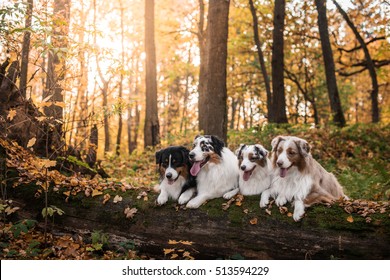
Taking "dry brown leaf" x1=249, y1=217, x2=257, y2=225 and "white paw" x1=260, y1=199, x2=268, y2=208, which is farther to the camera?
"white paw" x1=260, y1=199, x2=268, y2=208

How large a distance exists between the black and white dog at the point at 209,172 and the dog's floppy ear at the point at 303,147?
4.39 feet

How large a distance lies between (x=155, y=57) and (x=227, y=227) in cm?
1458

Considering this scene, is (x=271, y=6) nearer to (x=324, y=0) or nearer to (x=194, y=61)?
(x=324, y=0)

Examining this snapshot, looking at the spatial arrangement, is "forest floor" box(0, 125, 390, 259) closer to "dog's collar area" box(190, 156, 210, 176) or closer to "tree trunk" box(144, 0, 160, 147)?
"dog's collar area" box(190, 156, 210, 176)

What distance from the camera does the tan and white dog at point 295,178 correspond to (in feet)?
19.8

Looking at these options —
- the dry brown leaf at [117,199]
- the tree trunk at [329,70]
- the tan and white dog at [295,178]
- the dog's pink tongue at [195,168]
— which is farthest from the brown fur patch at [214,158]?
the tree trunk at [329,70]

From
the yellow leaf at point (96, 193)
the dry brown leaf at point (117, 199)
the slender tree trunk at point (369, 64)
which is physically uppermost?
the slender tree trunk at point (369, 64)

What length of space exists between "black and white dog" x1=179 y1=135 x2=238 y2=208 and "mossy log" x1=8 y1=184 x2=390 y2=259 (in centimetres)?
18

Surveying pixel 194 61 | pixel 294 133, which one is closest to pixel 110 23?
pixel 194 61

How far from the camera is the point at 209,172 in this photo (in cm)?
669

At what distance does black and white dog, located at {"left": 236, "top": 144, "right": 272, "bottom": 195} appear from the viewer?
21.2ft

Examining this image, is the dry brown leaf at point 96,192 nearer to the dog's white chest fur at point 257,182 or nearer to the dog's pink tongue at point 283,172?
the dog's white chest fur at point 257,182

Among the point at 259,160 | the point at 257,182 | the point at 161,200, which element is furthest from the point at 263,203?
the point at 161,200

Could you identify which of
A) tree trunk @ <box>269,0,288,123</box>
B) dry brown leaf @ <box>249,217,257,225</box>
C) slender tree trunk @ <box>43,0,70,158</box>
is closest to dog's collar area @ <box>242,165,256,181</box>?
dry brown leaf @ <box>249,217,257,225</box>
